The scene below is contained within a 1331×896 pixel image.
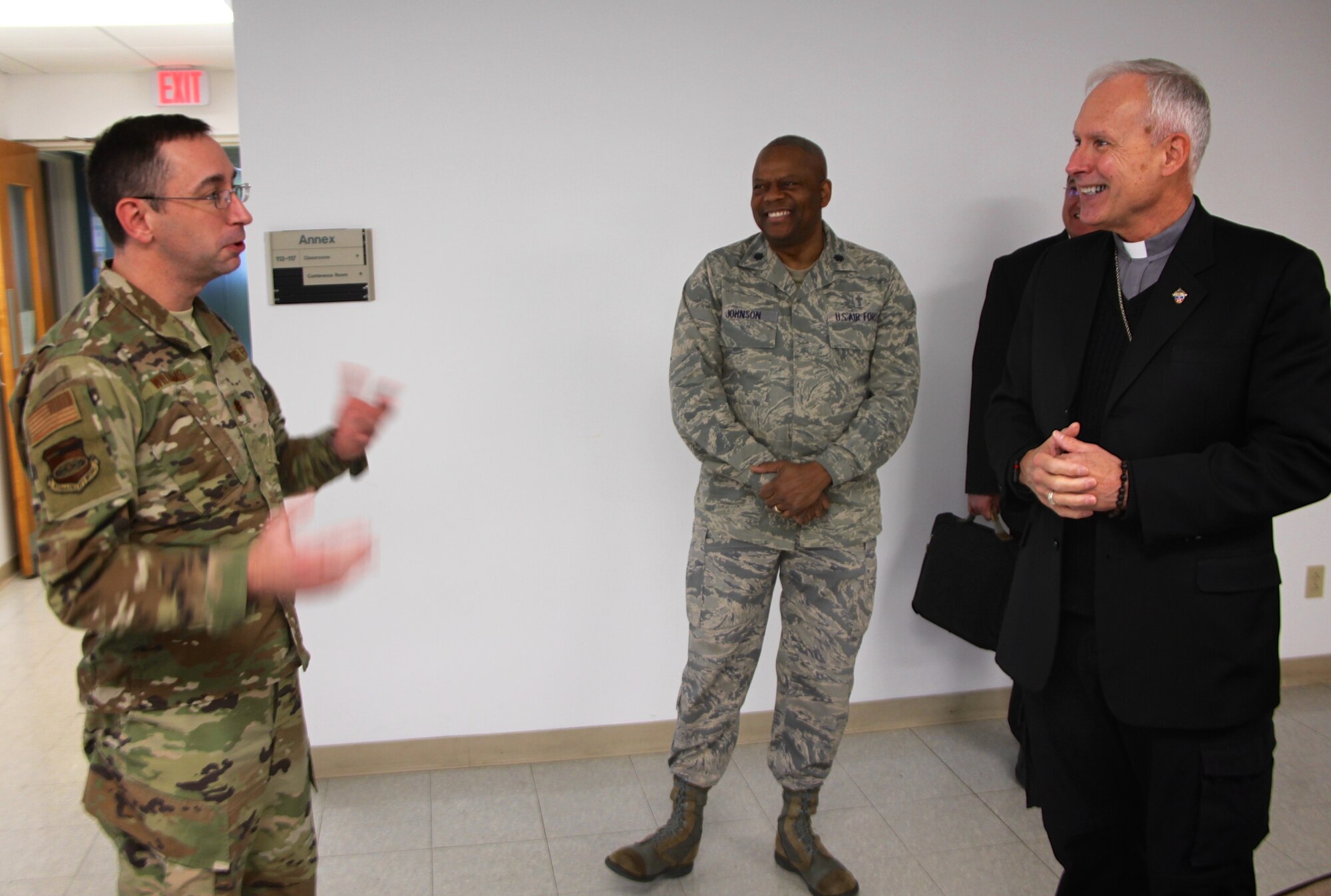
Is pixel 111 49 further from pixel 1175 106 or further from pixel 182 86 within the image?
pixel 1175 106

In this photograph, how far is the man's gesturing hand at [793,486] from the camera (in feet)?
6.94

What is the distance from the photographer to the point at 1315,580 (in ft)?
11.4

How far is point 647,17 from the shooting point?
276 centimetres

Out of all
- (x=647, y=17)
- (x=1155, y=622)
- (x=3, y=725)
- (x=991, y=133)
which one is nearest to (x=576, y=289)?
(x=647, y=17)

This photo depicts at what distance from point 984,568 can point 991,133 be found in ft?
4.39

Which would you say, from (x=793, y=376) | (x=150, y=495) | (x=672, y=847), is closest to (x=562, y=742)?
(x=672, y=847)

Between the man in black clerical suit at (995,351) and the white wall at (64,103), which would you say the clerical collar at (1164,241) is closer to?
the man in black clerical suit at (995,351)

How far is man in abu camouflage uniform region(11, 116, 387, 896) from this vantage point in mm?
1275

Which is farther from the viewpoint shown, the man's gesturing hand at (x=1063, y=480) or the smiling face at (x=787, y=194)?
the smiling face at (x=787, y=194)

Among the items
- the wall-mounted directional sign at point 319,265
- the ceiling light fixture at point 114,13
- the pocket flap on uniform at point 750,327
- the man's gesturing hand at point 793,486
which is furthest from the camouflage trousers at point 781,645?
the ceiling light fixture at point 114,13

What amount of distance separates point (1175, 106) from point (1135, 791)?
115 cm

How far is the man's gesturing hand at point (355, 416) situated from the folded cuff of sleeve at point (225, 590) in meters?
0.45

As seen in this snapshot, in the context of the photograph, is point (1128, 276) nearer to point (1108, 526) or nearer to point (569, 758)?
point (1108, 526)

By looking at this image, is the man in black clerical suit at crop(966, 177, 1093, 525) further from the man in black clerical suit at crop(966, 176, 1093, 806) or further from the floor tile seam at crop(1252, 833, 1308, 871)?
the floor tile seam at crop(1252, 833, 1308, 871)
